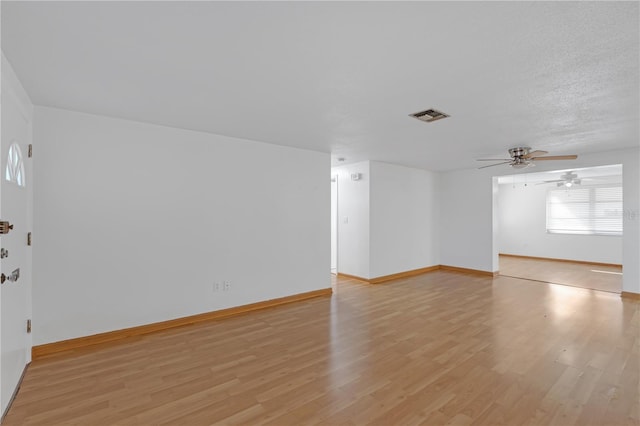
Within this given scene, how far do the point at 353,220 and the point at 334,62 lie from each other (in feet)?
14.0

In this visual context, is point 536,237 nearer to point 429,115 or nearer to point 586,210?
point 586,210

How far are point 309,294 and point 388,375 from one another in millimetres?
2454

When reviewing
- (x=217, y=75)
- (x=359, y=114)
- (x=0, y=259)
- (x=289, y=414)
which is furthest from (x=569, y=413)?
(x=0, y=259)

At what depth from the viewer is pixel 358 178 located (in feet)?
19.6

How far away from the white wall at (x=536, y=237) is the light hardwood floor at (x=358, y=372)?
4.91 metres

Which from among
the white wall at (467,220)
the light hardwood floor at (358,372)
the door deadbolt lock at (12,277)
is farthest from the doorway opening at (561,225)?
the door deadbolt lock at (12,277)

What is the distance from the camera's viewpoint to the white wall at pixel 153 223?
2.95m

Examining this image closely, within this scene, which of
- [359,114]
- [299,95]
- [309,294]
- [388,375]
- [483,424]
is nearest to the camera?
[483,424]

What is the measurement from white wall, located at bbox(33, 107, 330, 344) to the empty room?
0.02 metres

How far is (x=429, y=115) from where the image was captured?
3.14 meters

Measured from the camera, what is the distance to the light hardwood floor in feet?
6.59

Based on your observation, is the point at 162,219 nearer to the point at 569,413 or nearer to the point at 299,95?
the point at 299,95

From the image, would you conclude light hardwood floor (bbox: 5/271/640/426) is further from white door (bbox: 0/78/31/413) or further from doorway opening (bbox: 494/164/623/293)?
doorway opening (bbox: 494/164/623/293)

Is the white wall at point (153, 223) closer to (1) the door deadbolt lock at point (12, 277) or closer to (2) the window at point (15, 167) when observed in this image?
(2) the window at point (15, 167)
